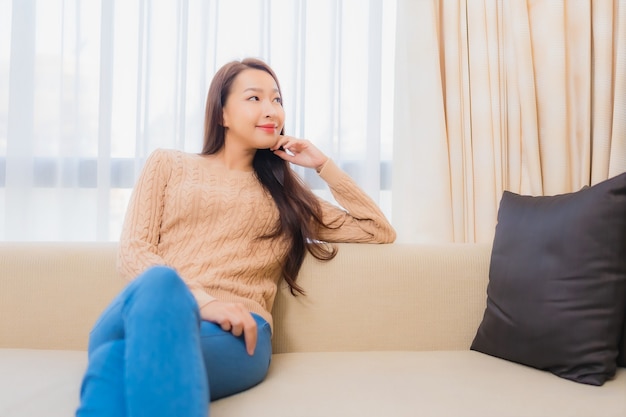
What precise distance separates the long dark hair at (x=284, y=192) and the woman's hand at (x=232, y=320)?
35 cm

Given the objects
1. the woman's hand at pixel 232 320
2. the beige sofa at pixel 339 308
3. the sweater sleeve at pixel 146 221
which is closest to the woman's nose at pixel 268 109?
the sweater sleeve at pixel 146 221

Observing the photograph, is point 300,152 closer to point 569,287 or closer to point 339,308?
point 339,308

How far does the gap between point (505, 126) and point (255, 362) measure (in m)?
1.31

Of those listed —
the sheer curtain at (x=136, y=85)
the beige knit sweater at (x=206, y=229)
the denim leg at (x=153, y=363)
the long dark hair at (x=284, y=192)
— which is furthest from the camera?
the sheer curtain at (x=136, y=85)

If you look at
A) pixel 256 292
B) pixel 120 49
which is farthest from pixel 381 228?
pixel 120 49

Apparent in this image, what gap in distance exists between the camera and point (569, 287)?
147cm

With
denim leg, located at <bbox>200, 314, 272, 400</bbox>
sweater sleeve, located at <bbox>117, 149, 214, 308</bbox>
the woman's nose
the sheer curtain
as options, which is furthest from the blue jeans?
the sheer curtain

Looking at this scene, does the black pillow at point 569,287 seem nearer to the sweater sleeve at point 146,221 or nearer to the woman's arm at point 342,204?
the woman's arm at point 342,204

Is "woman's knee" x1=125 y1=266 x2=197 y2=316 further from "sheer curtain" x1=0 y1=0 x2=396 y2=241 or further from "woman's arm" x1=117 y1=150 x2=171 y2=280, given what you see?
"sheer curtain" x1=0 y1=0 x2=396 y2=241

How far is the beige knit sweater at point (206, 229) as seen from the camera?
1534mm

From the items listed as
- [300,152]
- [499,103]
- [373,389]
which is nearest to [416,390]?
[373,389]

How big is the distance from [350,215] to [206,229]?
0.44 m

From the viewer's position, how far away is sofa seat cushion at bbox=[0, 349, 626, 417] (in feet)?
3.93

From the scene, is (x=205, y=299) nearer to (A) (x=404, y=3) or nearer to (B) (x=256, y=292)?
(B) (x=256, y=292)
